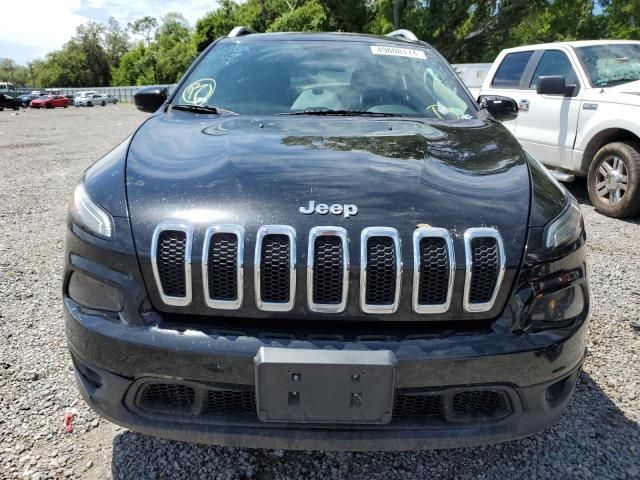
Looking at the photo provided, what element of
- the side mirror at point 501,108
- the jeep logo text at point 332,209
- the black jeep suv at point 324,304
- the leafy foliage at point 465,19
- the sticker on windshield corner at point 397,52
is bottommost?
the black jeep suv at point 324,304

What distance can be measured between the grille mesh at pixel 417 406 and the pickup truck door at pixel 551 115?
5.25m

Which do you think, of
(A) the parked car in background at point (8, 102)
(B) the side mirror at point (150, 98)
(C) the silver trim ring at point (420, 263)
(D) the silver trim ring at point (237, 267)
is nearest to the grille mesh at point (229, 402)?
(D) the silver trim ring at point (237, 267)

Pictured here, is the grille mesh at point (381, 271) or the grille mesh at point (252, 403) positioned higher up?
the grille mesh at point (381, 271)

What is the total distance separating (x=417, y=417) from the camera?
165cm

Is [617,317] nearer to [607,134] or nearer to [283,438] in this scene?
[283,438]

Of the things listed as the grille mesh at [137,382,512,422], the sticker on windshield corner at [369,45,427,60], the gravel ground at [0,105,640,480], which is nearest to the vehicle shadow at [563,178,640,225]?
the gravel ground at [0,105,640,480]

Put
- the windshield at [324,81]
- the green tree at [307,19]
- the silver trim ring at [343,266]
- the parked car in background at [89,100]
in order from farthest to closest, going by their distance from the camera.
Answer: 1. the parked car in background at [89,100]
2. the green tree at [307,19]
3. the windshield at [324,81]
4. the silver trim ring at [343,266]

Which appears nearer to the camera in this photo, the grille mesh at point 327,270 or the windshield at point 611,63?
the grille mesh at point 327,270

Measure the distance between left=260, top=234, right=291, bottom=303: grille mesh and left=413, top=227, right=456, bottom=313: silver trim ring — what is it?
38 centimetres

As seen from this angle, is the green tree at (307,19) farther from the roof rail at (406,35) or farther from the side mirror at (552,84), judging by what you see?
the roof rail at (406,35)

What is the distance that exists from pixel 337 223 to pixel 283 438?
2.24ft

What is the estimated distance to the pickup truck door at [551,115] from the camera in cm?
596

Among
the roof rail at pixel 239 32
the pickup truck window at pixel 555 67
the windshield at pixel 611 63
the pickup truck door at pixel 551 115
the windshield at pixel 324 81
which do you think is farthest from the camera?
the pickup truck window at pixel 555 67

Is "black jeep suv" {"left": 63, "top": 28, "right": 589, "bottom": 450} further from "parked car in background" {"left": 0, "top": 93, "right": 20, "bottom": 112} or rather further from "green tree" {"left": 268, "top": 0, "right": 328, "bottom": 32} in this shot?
"parked car in background" {"left": 0, "top": 93, "right": 20, "bottom": 112}
